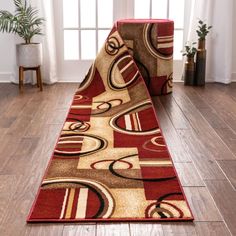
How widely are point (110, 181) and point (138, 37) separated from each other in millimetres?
2120

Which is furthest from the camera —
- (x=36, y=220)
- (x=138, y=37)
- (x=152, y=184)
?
(x=138, y=37)

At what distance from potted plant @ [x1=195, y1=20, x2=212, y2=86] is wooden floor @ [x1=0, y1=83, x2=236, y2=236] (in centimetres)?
13

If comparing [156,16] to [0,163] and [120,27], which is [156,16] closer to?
[120,27]

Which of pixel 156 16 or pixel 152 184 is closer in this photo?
pixel 152 184

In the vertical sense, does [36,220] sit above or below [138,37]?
below

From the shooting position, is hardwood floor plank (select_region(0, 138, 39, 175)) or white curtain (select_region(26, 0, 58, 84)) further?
white curtain (select_region(26, 0, 58, 84))

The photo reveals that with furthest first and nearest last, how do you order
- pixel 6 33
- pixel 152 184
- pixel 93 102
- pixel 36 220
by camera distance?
pixel 6 33 < pixel 93 102 < pixel 152 184 < pixel 36 220

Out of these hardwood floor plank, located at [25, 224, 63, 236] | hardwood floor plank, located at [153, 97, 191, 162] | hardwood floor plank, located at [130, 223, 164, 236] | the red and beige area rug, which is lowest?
hardwood floor plank, located at [25, 224, 63, 236]

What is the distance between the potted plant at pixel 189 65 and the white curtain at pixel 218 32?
154 millimetres

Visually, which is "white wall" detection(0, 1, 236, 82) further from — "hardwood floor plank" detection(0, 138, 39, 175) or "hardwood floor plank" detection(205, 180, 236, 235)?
"hardwood floor plank" detection(205, 180, 236, 235)

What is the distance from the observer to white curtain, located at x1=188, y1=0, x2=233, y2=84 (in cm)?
458

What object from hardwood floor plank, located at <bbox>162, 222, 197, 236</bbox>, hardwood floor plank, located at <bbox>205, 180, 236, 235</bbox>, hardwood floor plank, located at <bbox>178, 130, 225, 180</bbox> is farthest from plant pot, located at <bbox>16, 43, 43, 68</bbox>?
hardwood floor plank, located at <bbox>162, 222, 197, 236</bbox>

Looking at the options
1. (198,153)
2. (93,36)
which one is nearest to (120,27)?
(93,36)

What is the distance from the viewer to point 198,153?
107 inches
